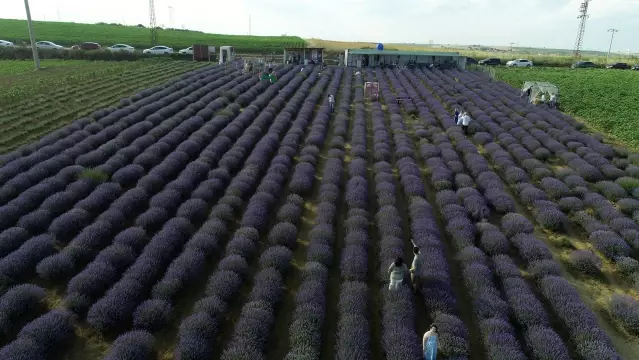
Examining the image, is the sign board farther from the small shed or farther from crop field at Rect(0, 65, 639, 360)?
the small shed

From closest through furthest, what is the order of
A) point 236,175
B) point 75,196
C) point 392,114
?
point 75,196 → point 236,175 → point 392,114

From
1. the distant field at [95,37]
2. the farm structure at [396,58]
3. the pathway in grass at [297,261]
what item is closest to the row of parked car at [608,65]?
Answer: the farm structure at [396,58]

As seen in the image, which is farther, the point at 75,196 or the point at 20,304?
the point at 75,196

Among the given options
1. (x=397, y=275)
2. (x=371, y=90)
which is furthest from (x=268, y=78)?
Answer: (x=397, y=275)

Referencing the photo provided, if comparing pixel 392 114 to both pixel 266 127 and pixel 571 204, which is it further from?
pixel 571 204

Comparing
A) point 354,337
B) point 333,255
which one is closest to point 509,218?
point 333,255

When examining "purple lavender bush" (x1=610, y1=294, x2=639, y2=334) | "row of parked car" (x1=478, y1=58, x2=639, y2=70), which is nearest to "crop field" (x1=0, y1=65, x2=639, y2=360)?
"purple lavender bush" (x1=610, y1=294, x2=639, y2=334)

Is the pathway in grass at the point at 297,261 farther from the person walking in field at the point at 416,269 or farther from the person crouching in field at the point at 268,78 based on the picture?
the person crouching in field at the point at 268,78
